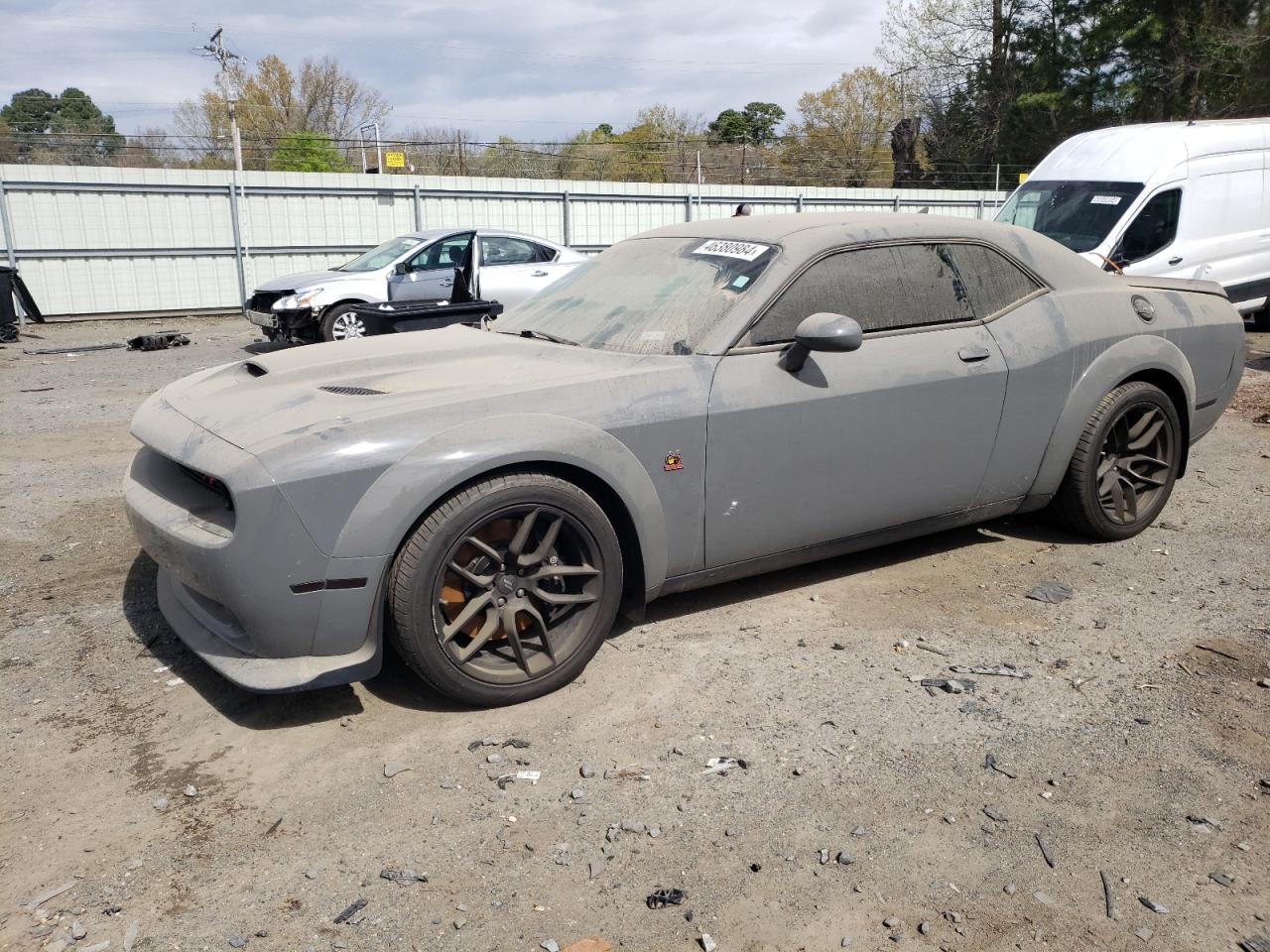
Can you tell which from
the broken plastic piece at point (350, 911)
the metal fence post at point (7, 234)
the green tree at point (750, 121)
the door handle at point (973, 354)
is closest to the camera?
the broken plastic piece at point (350, 911)

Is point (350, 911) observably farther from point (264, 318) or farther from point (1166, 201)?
point (264, 318)

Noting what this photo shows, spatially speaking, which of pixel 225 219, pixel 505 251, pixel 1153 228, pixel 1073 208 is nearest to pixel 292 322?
pixel 505 251

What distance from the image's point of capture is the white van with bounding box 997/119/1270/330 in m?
9.66

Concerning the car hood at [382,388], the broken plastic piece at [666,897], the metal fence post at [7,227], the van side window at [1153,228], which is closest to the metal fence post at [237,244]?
the metal fence post at [7,227]

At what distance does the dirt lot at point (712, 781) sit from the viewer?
2.46 metres

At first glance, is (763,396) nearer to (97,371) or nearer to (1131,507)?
(1131,507)

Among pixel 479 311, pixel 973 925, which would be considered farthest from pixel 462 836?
pixel 479 311

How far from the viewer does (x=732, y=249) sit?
13.8 feet

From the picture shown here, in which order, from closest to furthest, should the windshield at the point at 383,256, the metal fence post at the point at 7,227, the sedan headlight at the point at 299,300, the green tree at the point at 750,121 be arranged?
the sedan headlight at the point at 299,300, the windshield at the point at 383,256, the metal fence post at the point at 7,227, the green tree at the point at 750,121

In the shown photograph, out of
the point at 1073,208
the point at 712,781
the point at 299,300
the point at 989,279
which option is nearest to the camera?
the point at 712,781

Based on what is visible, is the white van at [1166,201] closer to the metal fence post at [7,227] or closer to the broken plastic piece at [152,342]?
the broken plastic piece at [152,342]

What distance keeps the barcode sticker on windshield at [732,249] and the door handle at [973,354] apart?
952 mm

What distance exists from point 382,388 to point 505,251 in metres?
9.50

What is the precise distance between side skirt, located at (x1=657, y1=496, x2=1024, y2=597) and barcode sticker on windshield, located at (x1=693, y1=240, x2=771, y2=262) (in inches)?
47.5
